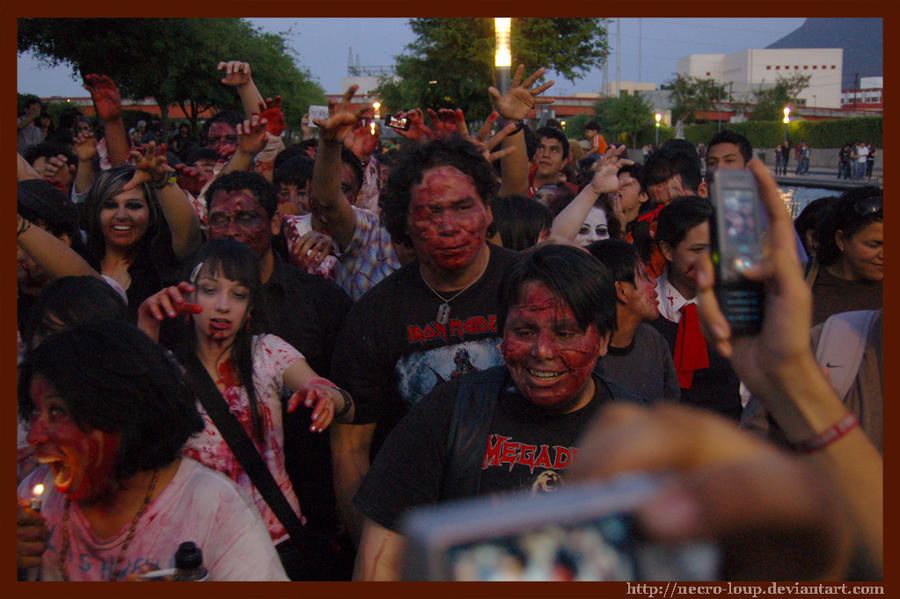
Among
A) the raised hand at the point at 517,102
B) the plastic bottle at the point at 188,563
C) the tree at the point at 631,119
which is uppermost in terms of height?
the tree at the point at 631,119

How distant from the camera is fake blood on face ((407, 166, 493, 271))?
3.24 meters

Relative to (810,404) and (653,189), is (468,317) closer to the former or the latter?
(810,404)

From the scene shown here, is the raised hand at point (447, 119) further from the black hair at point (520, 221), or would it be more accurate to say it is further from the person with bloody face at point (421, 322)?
the person with bloody face at point (421, 322)

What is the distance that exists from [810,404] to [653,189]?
5.28m

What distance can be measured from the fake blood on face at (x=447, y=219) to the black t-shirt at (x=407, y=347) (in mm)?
142

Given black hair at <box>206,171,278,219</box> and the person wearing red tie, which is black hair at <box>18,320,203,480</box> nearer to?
black hair at <box>206,171,278,219</box>

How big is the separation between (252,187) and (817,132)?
53012mm

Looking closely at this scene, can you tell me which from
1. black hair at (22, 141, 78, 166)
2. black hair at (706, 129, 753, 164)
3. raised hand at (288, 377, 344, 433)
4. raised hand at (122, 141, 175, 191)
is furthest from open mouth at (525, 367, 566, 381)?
black hair at (22, 141, 78, 166)

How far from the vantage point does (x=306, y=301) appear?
385cm

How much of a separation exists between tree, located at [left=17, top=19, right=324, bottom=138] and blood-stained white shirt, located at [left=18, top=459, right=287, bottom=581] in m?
18.5

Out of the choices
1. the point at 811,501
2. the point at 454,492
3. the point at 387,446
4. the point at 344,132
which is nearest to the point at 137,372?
the point at 387,446

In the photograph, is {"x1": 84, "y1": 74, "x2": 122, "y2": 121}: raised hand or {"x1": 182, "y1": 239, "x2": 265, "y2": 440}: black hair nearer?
{"x1": 182, "y1": 239, "x2": 265, "y2": 440}: black hair

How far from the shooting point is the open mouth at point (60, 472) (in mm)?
2152

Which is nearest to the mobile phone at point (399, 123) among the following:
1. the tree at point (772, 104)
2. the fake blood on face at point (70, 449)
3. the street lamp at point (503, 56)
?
the street lamp at point (503, 56)
